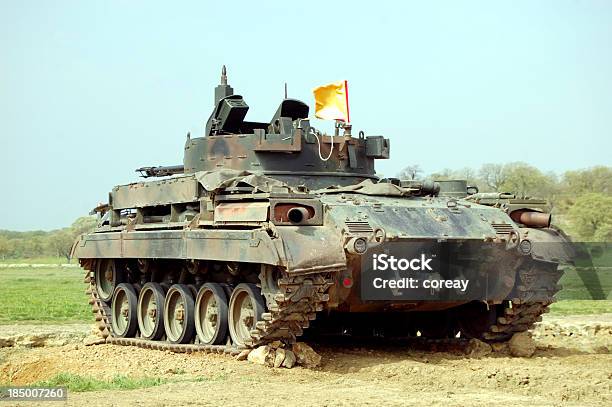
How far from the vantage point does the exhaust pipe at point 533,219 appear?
15922 millimetres

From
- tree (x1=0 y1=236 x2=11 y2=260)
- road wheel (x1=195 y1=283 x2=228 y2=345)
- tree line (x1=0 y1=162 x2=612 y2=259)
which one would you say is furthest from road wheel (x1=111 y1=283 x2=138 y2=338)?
tree (x1=0 y1=236 x2=11 y2=260)

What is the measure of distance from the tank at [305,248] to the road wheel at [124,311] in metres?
0.03

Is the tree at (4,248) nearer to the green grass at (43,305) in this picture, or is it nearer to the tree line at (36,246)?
the tree line at (36,246)

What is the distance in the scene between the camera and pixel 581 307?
29.5 metres

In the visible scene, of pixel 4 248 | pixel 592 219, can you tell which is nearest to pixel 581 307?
pixel 592 219

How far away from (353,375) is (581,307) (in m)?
17.5

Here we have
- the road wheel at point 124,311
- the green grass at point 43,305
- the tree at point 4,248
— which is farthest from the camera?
the tree at point 4,248

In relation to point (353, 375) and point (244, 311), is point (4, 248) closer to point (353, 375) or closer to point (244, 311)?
point (244, 311)

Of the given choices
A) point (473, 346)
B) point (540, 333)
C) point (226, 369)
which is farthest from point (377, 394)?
point (540, 333)

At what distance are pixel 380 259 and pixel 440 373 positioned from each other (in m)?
1.74

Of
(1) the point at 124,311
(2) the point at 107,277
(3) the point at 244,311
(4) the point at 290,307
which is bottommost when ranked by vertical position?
(1) the point at 124,311

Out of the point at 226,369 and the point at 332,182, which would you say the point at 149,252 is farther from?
the point at 226,369

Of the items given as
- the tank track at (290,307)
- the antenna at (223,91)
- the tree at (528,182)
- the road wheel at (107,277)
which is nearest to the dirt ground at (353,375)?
the tank track at (290,307)

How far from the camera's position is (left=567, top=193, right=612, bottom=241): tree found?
5484 centimetres
